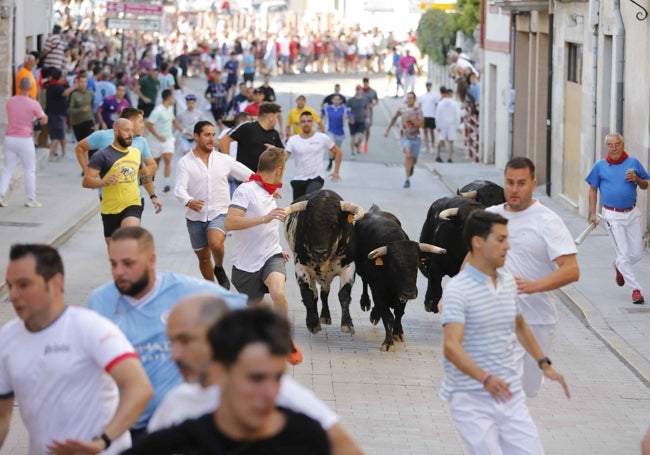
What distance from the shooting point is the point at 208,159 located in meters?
14.6

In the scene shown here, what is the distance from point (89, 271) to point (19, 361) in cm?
1165

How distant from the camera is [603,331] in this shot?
14.7m

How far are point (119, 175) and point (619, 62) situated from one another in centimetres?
1022

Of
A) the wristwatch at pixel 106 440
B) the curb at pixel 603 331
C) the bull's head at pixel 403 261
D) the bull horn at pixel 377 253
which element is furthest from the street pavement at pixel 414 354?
the wristwatch at pixel 106 440

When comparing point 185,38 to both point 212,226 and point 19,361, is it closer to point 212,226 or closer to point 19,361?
point 212,226

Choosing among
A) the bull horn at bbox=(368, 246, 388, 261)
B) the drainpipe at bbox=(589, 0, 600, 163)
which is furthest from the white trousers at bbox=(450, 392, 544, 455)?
the drainpipe at bbox=(589, 0, 600, 163)

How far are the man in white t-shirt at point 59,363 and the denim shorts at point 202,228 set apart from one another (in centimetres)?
812

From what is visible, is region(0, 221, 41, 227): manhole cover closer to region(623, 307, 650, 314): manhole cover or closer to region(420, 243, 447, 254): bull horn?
region(420, 243, 447, 254): bull horn

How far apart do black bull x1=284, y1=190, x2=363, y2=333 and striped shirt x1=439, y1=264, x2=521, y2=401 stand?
19.6ft

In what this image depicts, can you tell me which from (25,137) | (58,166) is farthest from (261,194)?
(58,166)

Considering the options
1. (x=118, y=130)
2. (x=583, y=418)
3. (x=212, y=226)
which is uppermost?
(x=118, y=130)

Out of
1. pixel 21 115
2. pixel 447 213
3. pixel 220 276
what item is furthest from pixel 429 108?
pixel 447 213

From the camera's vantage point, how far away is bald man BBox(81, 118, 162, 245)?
14367 millimetres

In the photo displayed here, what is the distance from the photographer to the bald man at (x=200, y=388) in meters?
4.89
